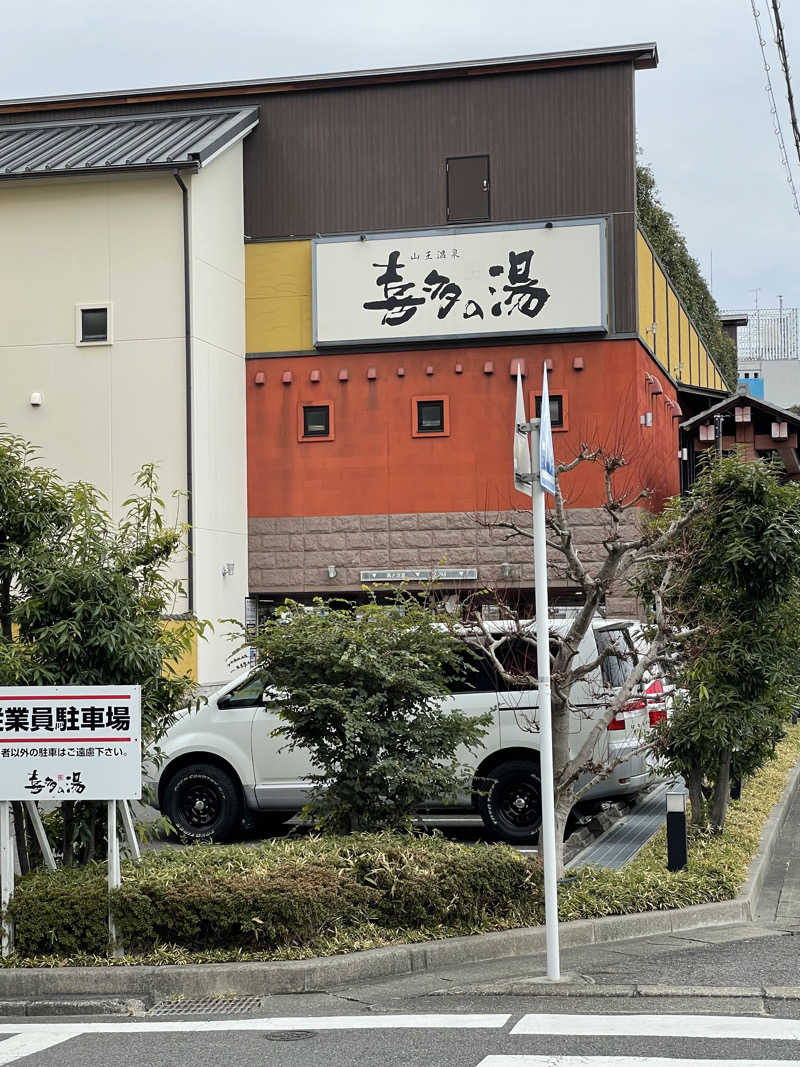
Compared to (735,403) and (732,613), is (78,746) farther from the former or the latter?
(735,403)

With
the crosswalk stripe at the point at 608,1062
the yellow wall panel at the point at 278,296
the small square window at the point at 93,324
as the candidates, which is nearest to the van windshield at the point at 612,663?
the crosswalk stripe at the point at 608,1062

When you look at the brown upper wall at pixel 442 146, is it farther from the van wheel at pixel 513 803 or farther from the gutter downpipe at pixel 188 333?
the van wheel at pixel 513 803

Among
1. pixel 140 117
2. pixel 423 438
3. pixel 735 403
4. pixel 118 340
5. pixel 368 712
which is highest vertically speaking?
pixel 140 117

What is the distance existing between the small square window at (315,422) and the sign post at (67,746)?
17476 millimetres

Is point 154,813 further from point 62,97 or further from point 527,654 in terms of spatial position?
point 62,97

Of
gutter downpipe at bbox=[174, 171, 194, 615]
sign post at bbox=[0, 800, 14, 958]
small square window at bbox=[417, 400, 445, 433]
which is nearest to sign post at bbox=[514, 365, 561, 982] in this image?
sign post at bbox=[0, 800, 14, 958]

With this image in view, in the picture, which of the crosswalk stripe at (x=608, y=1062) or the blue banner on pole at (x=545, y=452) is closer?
the crosswalk stripe at (x=608, y=1062)

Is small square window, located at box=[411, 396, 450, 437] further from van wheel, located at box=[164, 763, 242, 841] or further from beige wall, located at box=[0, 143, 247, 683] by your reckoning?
van wheel, located at box=[164, 763, 242, 841]

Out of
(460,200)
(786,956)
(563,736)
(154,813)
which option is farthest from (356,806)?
(460,200)

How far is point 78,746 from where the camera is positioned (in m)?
8.16

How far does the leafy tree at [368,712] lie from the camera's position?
386 inches

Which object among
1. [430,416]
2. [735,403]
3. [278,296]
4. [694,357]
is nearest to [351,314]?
[278,296]

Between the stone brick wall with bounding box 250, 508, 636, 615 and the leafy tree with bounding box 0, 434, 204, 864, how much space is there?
49.8 ft

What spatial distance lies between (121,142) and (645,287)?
34.9ft
